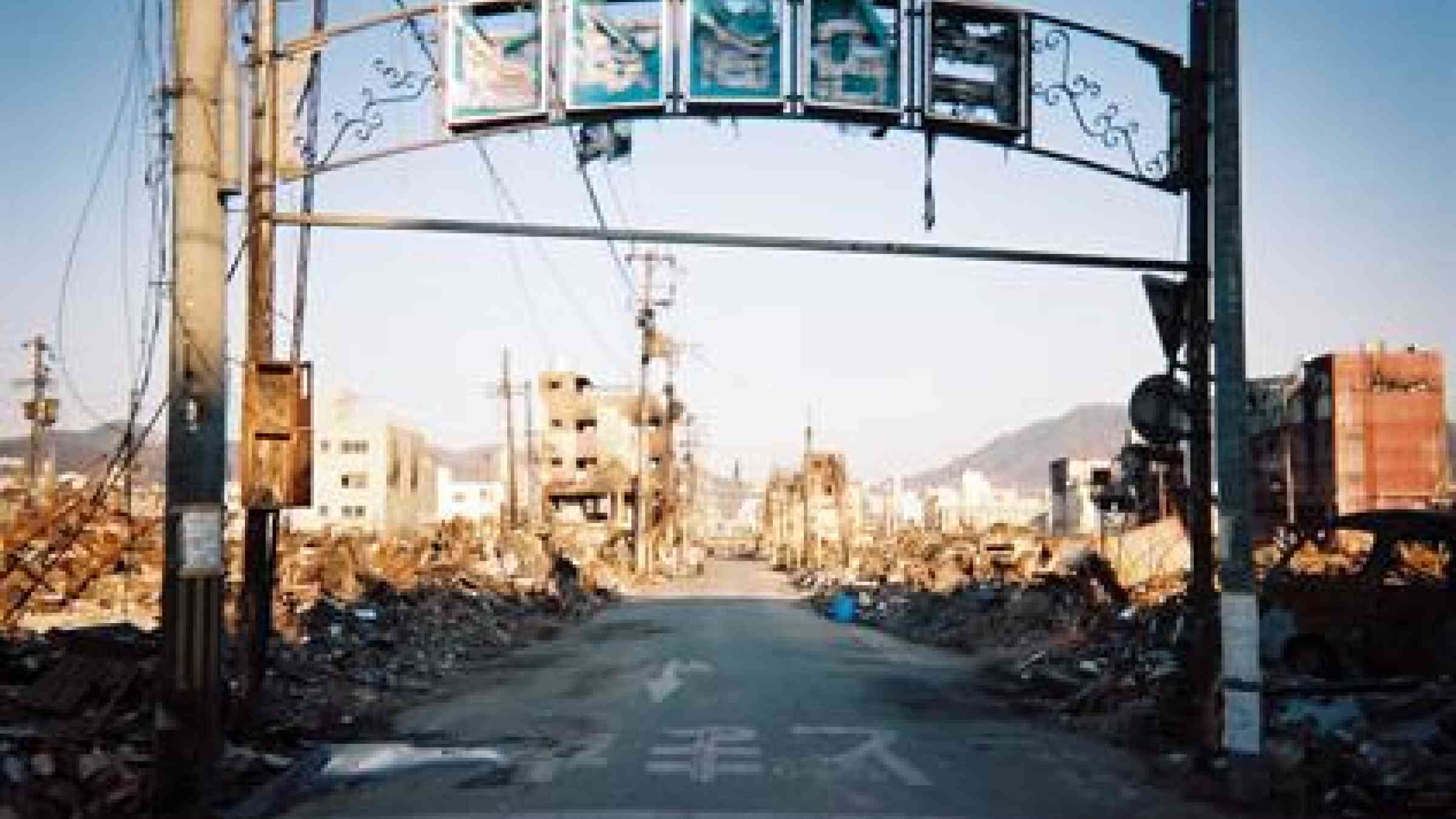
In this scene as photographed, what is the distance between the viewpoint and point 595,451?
106 meters

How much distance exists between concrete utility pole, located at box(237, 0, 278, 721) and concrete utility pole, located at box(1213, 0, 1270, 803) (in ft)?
27.1

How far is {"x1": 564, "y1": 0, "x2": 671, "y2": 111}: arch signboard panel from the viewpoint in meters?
14.1

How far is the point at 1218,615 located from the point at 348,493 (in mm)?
106108

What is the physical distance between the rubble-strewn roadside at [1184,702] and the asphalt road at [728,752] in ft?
2.21

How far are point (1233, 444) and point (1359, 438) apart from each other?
5107cm

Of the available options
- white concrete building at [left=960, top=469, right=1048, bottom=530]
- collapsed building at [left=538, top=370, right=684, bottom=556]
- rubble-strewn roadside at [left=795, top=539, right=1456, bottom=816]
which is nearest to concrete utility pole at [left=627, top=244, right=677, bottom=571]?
collapsed building at [left=538, top=370, right=684, bottom=556]

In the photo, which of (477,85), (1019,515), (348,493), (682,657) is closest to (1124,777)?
(477,85)

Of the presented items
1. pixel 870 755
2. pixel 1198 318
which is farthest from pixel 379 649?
pixel 1198 318

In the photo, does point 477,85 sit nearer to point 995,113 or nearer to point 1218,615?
point 995,113

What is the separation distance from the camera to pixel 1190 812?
9.74 m

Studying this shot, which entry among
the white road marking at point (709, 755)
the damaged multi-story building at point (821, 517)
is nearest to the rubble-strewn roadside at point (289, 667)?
the white road marking at point (709, 755)

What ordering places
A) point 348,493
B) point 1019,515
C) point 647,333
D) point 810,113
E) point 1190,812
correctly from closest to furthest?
point 1190,812 < point 810,113 < point 647,333 < point 348,493 < point 1019,515

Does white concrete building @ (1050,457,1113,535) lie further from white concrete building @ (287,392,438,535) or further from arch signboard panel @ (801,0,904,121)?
arch signboard panel @ (801,0,904,121)

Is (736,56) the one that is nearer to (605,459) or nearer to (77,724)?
(77,724)
